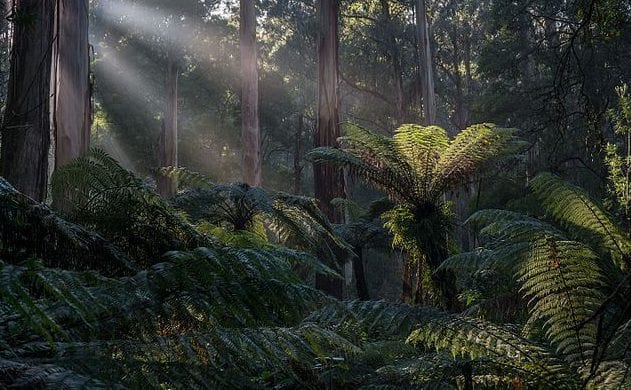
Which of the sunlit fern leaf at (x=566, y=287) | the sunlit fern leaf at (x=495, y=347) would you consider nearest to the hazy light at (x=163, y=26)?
the sunlit fern leaf at (x=566, y=287)

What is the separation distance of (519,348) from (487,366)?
27 cm

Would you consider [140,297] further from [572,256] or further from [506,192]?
[506,192]

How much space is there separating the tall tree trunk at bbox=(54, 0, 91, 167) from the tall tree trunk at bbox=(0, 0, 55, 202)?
73 cm

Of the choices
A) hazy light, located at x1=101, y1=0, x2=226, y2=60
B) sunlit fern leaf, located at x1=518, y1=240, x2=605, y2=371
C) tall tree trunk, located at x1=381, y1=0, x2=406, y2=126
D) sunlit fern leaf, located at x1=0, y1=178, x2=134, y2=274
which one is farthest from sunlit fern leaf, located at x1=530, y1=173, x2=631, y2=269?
hazy light, located at x1=101, y1=0, x2=226, y2=60

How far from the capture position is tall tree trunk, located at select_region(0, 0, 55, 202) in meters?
4.52

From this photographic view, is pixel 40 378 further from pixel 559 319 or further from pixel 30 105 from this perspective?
pixel 30 105

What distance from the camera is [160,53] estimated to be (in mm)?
22453

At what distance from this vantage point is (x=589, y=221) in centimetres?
364

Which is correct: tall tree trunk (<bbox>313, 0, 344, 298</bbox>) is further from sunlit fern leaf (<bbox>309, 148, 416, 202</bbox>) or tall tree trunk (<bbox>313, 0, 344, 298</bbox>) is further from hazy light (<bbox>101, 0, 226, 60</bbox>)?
hazy light (<bbox>101, 0, 226, 60</bbox>)

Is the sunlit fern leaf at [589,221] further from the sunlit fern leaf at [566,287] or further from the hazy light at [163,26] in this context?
→ the hazy light at [163,26]

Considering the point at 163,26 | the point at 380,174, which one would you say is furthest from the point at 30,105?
the point at 163,26

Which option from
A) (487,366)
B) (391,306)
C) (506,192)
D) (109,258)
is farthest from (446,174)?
(506,192)

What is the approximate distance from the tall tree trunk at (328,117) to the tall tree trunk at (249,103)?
3.76 feet

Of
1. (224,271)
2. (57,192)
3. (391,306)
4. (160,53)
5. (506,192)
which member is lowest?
(391,306)
